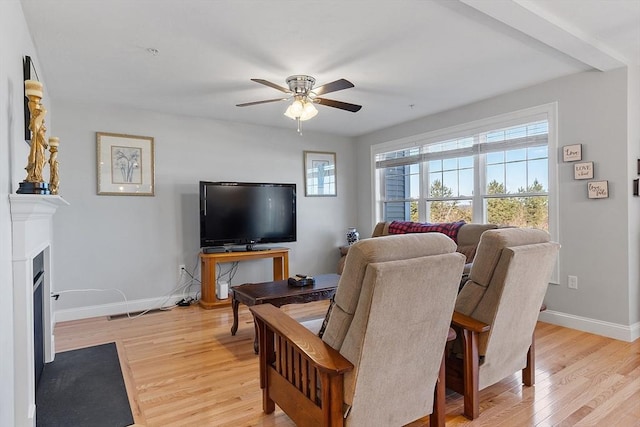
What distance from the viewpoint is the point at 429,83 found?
11.6ft

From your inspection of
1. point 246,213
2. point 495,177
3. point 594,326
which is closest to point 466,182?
point 495,177

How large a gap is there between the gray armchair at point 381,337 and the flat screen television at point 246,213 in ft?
9.67

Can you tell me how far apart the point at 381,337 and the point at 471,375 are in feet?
2.73

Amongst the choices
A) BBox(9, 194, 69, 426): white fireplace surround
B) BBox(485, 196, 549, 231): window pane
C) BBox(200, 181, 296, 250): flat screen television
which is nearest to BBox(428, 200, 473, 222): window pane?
BBox(485, 196, 549, 231): window pane

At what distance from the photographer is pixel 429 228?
4.34 meters

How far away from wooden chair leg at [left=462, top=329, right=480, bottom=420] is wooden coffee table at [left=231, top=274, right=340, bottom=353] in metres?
1.45

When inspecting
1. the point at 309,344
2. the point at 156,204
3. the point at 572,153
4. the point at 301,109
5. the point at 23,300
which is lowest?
the point at 309,344

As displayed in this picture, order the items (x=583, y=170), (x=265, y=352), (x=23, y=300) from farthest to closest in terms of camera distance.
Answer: (x=583, y=170)
(x=265, y=352)
(x=23, y=300)

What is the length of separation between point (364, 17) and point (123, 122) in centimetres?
313

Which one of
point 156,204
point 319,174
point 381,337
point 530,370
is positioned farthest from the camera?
point 319,174

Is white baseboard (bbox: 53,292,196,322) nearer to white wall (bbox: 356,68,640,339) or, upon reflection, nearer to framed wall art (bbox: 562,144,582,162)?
white wall (bbox: 356,68,640,339)

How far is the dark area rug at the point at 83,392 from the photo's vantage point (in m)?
2.04

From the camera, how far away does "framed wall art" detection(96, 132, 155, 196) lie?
4.10m

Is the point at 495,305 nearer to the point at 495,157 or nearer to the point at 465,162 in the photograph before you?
the point at 495,157
